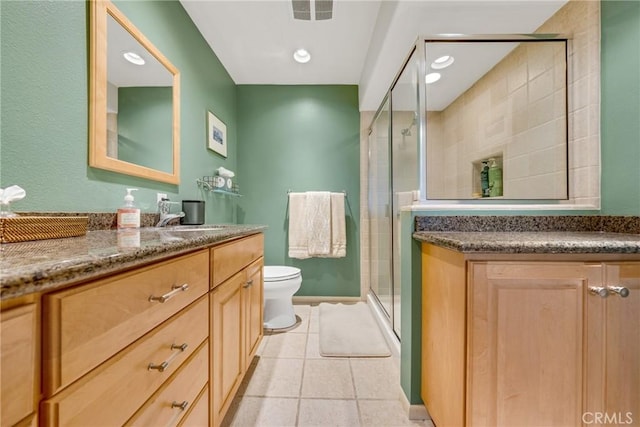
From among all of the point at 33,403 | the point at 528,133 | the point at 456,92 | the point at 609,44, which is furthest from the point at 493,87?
the point at 33,403

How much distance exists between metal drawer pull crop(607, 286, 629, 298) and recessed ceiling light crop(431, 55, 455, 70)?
1139 mm

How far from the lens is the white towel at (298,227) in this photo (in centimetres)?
238

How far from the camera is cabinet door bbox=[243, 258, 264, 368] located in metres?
1.23

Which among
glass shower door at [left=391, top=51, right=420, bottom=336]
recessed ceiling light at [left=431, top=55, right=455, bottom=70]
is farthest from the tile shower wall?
recessed ceiling light at [left=431, top=55, right=455, bottom=70]

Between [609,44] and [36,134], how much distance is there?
2.15 metres

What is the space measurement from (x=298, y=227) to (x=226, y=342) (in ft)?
4.82

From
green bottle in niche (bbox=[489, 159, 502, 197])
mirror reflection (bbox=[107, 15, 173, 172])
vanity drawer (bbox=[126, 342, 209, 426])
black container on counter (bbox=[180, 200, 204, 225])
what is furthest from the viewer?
black container on counter (bbox=[180, 200, 204, 225])

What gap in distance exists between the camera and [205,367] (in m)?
0.82

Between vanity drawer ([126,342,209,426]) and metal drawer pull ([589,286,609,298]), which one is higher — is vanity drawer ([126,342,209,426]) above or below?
below

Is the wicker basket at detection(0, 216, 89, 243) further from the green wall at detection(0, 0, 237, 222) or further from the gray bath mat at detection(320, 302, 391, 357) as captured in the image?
the gray bath mat at detection(320, 302, 391, 357)

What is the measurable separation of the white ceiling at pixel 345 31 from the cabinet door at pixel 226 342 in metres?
1.53

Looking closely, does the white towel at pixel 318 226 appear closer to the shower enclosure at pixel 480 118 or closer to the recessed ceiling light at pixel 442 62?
the shower enclosure at pixel 480 118

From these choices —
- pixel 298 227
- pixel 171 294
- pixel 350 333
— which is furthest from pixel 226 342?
pixel 298 227

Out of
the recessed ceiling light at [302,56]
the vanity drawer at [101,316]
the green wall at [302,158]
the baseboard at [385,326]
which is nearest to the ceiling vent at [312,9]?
the recessed ceiling light at [302,56]
